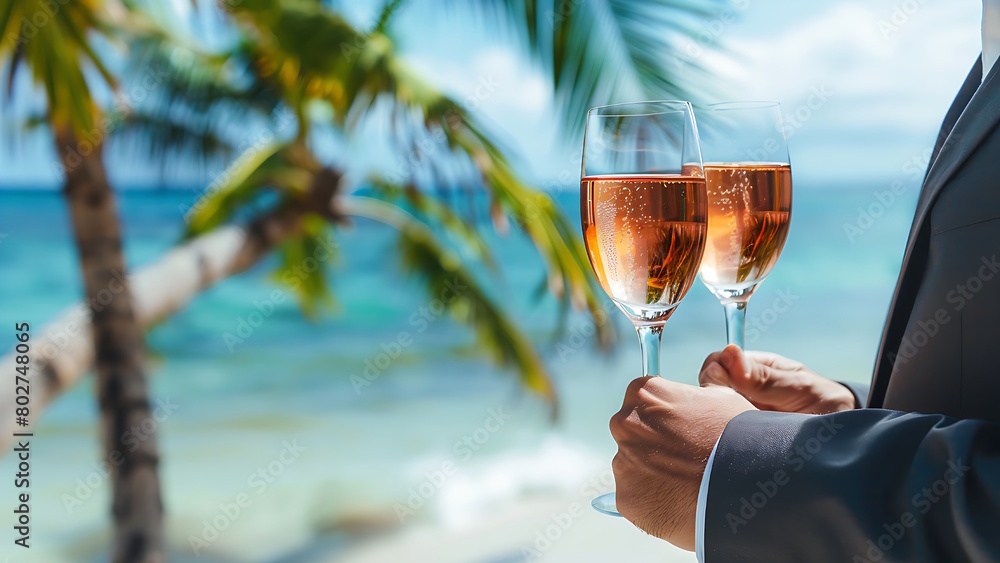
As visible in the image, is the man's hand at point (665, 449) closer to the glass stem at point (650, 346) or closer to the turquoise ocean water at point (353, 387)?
the glass stem at point (650, 346)

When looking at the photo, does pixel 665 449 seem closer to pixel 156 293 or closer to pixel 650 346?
pixel 650 346

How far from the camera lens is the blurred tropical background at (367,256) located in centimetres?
363

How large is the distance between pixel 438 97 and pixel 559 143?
2.78ft

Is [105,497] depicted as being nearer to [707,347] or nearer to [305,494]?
[305,494]

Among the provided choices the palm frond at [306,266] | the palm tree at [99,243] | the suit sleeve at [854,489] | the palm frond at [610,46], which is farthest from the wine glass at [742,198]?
the palm frond at [306,266]

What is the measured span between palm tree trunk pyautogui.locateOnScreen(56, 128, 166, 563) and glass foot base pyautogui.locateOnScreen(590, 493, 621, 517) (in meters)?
3.05

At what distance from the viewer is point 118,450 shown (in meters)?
3.84

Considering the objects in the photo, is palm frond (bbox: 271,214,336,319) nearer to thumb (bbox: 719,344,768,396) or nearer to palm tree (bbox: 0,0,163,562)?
palm tree (bbox: 0,0,163,562)

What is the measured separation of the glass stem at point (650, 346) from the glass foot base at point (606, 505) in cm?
18

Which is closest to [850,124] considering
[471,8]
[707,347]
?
[707,347]

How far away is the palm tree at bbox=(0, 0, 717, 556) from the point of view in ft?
11.7

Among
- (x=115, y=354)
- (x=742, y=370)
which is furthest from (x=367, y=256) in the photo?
(x=742, y=370)

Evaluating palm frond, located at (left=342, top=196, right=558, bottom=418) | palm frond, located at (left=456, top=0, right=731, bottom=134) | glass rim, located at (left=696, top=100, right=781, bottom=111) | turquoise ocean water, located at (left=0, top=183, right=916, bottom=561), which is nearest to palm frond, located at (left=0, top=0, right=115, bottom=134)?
palm frond, located at (left=456, top=0, right=731, bottom=134)

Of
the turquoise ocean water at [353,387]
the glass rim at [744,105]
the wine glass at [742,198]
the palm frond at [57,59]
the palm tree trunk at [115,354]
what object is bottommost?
the turquoise ocean water at [353,387]
